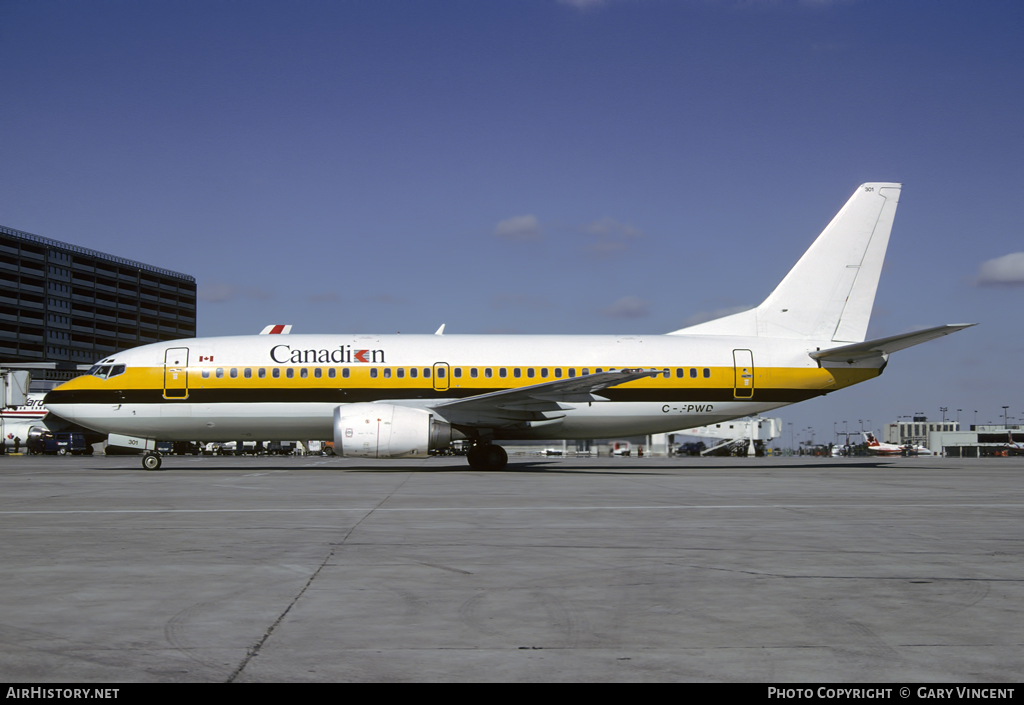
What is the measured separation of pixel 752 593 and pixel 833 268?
2451cm

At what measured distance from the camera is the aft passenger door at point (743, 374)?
27.4 metres

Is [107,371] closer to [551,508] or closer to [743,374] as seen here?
[551,508]

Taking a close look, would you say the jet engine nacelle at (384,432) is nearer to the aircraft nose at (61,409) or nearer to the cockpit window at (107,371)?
the cockpit window at (107,371)

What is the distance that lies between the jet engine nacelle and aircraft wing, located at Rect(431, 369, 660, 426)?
3.62 ft

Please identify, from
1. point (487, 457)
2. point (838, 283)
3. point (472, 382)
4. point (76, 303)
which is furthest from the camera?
point (76, 303)

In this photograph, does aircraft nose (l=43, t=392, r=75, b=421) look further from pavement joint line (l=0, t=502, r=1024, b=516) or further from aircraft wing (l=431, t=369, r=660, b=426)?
pavement joint line (l=0, t=502, r=1024, b=516)

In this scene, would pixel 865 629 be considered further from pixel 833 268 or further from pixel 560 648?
pixel 833 268

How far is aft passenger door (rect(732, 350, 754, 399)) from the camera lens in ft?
89.8

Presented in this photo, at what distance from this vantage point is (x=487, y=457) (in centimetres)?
2700

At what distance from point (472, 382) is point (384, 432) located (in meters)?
3.65

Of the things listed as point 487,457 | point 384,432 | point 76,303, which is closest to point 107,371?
point 384,432

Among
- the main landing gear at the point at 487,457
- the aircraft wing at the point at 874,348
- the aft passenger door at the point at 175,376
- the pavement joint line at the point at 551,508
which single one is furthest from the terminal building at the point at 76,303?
the pavement joint line at the point at 551,508

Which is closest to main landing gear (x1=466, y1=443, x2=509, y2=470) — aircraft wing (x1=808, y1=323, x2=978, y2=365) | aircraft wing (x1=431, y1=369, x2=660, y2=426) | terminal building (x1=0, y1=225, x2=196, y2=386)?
aircraft wing (x1=431, y1=369, x2=660, y2=426)

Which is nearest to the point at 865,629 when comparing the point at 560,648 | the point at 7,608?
the point at 560,648
